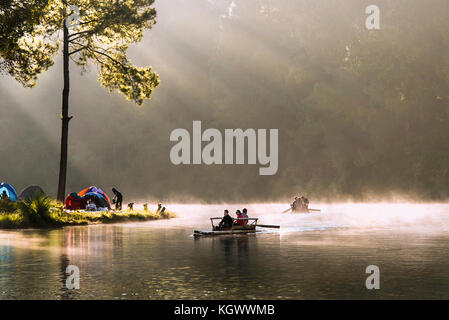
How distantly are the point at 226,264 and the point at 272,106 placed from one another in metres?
74.1

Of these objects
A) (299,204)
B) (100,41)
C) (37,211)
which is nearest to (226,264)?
(37,211)

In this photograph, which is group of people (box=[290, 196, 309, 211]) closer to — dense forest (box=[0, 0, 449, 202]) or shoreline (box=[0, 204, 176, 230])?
shoreline (box=[0, 204, 176, 230])

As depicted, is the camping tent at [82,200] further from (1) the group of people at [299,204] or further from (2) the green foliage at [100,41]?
(1) the group of people at [299,204]

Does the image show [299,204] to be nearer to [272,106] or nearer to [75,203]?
[75,203]

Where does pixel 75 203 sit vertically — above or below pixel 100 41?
below

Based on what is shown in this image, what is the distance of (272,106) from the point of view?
91750mm

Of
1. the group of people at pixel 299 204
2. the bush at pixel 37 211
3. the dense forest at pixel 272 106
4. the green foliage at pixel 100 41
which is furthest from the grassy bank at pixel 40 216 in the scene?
the dense forest at pixel 272 106

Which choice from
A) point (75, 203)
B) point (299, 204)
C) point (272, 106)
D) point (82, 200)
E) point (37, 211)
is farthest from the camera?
point (272, 106)

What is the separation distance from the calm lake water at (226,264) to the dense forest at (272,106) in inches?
1832

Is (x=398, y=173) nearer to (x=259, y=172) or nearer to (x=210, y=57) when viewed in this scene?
(x=259, y=172)

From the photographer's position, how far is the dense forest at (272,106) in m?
74.9

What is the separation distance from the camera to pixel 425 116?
7631 cm

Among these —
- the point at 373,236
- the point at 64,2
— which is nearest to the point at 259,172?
the point at 64,2
